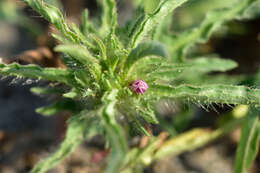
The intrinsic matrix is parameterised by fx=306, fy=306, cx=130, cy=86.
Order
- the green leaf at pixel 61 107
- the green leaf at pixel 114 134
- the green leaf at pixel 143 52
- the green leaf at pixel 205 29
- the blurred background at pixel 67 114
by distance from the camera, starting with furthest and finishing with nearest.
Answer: the blurred background at pixel 67 114 < the green leaf at pixel 205 29 < the green leaf at pixel 61 107 < the green leaf at pixel 143 52 < the green leaf at pixel 114 134

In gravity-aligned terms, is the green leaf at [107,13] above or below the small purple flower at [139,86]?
above

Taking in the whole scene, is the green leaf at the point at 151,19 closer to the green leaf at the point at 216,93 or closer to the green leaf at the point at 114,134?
the green leaf at the point at 216,93

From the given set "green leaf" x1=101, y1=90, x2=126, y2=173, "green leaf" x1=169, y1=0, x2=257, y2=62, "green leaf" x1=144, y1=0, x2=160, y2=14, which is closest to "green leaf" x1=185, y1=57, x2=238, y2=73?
"green leaf" x1=169, y1=0, x2=257, y2=62

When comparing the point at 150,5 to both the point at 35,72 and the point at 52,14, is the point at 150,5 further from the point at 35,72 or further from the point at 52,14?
the point at 35,72

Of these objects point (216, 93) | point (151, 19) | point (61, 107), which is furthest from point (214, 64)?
point (61, 107)

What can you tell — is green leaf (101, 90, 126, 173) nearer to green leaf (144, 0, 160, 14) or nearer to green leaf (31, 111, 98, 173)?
green leaf (31, 111, 98, 173)

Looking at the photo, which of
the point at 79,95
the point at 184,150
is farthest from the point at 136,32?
the point at 184,150

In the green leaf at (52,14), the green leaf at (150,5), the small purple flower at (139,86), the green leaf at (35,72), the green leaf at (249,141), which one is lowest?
the green leaf at (249,141)

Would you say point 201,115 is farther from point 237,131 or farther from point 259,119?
point 259,119

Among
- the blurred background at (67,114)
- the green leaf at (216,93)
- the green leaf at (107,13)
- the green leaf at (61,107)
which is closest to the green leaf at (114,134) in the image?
the green leaf at (216,93)
